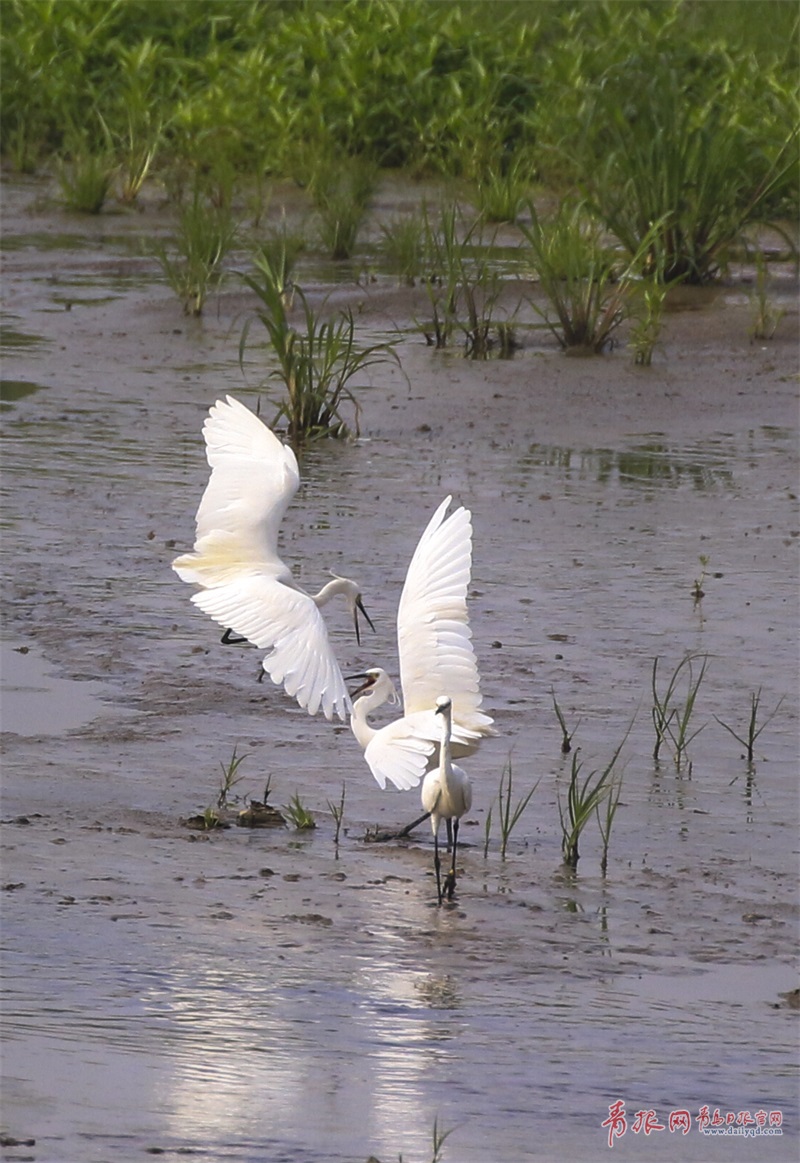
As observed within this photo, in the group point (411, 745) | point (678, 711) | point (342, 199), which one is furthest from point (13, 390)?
point (411, 745)

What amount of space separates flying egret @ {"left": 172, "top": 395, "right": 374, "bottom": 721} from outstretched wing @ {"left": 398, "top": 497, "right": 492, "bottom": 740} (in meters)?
0.19

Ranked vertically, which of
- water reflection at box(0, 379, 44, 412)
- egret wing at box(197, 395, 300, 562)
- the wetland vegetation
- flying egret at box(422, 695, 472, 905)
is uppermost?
the wetland vegetation

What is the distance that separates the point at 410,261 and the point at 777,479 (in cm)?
469

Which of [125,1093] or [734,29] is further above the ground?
[734,29]

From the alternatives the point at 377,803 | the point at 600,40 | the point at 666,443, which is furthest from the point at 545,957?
the point at 600,40

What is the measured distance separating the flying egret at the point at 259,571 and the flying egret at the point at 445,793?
313 millimetres

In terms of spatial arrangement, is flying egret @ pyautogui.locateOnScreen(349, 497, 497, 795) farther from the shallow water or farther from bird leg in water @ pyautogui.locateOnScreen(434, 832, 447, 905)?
the shallow water

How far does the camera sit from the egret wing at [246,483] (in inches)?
250

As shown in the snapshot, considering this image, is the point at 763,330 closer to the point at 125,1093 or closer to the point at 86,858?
the point at 86,858

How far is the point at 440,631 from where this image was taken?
17.6 ft

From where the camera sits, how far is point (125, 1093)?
3.74 metres

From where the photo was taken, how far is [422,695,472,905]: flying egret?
4.85 m

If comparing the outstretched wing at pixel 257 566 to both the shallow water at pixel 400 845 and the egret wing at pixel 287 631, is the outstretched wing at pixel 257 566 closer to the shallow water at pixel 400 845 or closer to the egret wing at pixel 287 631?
the egret wing at pixel 287 631

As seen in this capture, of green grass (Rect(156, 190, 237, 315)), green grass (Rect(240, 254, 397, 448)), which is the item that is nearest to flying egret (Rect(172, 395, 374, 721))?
green grass (Rect(240, 254, 397, 448))
